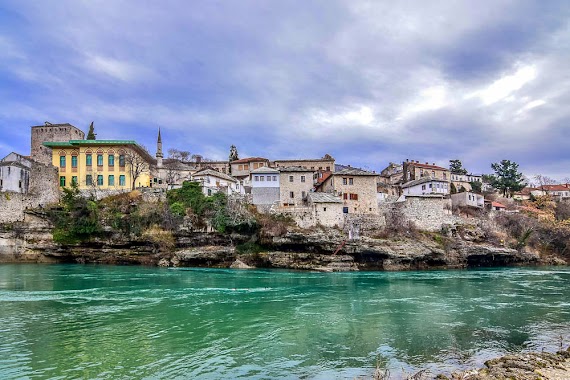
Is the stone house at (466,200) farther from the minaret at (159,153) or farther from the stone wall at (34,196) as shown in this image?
the stone wall at (34,196)

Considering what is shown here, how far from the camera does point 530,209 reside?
60.7 metres

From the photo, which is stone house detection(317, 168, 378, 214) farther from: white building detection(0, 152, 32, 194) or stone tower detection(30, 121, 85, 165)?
stone tower detection(30, 121, 85, 165)

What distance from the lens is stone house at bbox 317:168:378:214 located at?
49.2 metres

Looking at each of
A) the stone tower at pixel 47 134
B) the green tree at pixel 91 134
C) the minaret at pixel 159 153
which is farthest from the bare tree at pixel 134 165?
the green tree at pixel 91 134

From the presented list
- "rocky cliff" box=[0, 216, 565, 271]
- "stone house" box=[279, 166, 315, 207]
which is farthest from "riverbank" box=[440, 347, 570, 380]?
"stone house" box=[279, 166, 315, 207]

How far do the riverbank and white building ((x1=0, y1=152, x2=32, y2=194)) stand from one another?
49509 mm

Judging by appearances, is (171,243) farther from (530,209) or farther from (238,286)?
(530,209)

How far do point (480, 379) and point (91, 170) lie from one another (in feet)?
163

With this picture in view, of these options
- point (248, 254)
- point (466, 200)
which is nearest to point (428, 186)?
point (466, 200)

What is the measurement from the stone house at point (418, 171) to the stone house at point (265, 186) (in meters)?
29.1

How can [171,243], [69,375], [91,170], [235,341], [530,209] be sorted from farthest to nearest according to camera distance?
[530,209], [91,170], [171,243], [235,341], [69,375]

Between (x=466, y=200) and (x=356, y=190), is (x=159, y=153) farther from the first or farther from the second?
(x=466, y=200)

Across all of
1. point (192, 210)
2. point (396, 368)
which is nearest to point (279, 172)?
point (192, 210)

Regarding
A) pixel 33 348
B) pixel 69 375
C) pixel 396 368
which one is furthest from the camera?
pixel 33 348
